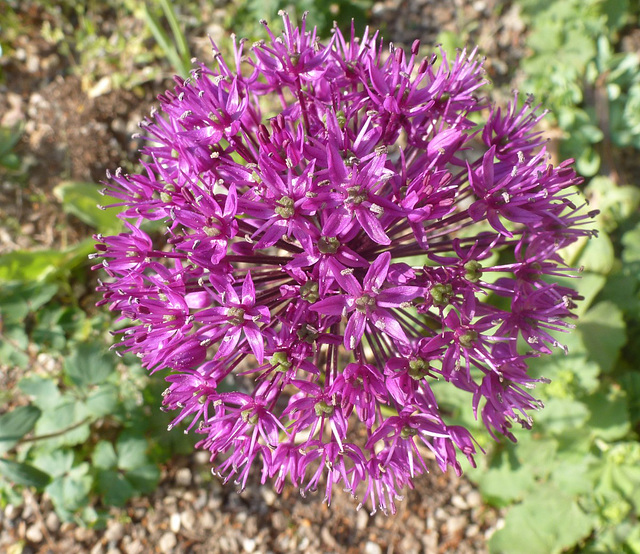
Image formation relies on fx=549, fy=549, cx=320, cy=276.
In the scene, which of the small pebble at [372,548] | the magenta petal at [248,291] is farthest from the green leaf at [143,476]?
the magenta petal at [248,291]

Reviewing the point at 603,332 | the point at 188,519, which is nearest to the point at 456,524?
the point at 603,332

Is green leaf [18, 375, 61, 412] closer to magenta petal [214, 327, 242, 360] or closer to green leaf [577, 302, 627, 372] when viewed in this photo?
magenta petal [214, 327, 242, 360]

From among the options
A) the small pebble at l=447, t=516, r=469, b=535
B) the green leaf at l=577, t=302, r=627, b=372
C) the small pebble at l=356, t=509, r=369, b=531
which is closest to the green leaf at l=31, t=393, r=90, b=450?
the small pebble at l=356, t=509, r=369, b=531

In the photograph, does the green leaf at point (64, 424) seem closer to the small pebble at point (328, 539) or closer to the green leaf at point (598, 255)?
the small pebble at point (328, 539)

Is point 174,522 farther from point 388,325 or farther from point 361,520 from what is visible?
point 388,325

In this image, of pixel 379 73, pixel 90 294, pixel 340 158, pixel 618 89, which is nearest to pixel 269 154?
pixel 340 158

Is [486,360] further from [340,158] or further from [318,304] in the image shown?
[340,158]
